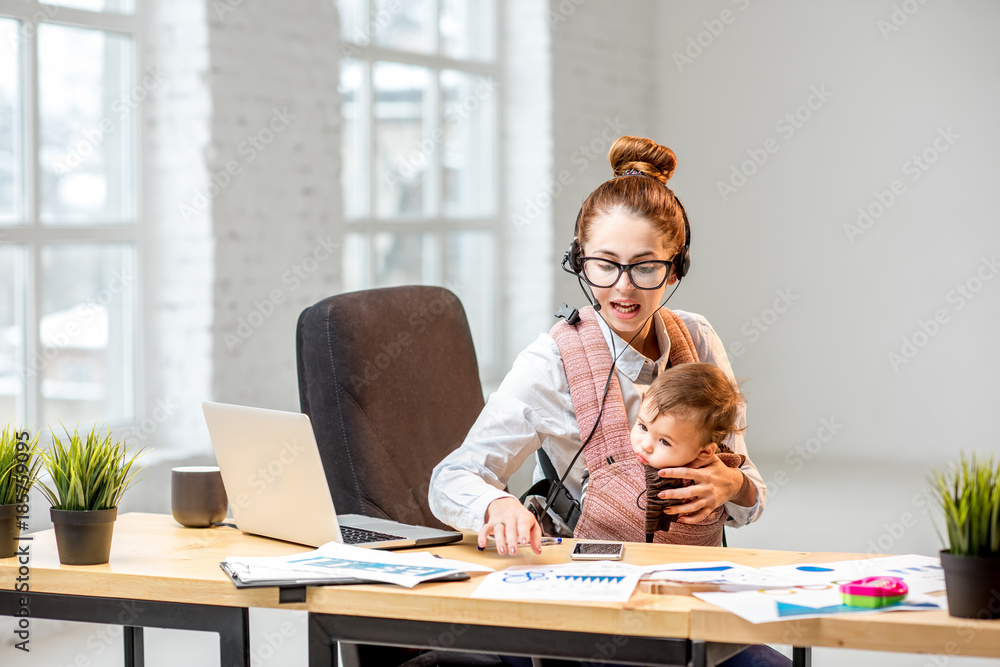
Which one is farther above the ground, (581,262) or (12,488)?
(581,262)

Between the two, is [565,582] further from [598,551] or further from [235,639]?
[235,639]

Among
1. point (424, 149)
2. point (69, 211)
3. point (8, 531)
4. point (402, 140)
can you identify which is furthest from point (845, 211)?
point (8, 531)

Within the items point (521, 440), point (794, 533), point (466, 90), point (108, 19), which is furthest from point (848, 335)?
point (521, 440)

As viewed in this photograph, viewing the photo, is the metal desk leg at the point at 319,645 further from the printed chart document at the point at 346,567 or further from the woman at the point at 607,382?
the woman at the point at 607,382

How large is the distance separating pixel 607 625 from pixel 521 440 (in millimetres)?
601

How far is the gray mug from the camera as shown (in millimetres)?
1799

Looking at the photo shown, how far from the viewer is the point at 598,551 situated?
5.13 ft

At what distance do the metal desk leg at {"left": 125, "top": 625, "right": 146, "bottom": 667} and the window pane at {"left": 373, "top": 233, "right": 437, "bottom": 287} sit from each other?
10.0 feet

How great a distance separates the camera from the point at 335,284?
13.8 ft

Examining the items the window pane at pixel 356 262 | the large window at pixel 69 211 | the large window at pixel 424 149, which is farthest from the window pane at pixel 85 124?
the window pane at pixel 356 262

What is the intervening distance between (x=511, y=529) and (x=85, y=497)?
0.61 m

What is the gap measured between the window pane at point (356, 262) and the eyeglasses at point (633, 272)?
2.81 m

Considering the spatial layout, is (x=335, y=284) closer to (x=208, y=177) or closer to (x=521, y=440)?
(x=208, y=177)

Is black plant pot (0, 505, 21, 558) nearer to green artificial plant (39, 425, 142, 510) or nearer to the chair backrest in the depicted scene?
green artificial plant (39, 425, 142, 510)
